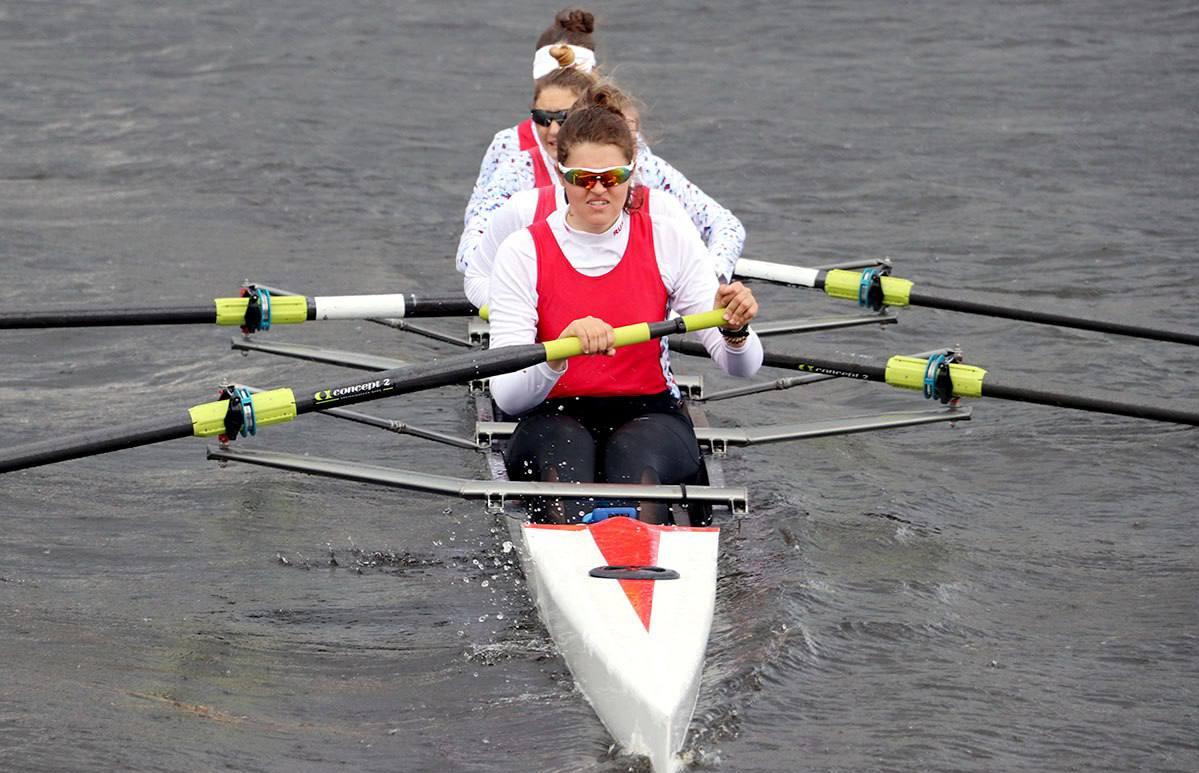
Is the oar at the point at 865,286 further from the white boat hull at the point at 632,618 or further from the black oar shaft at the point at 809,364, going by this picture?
the white boat hull at the point at 632,618

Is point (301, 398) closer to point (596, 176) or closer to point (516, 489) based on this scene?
point (516, 489)

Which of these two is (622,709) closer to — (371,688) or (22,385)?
(371,688)

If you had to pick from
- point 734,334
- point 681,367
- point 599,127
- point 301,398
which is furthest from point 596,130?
point 681,367

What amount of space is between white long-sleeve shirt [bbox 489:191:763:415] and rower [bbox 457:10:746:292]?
1043 mm

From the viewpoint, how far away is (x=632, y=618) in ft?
16.6

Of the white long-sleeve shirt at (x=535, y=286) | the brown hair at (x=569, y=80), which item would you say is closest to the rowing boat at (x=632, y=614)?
the white long-sleeve shirt at (x=535, y=286)

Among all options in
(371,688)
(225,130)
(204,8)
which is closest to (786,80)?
(225,130)

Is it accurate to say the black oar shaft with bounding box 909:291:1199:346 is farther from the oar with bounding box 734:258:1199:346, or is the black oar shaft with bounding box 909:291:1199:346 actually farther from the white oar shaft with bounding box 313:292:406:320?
the white oar shaft with bounding box 313:292:406:320

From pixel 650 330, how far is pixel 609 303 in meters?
0.26

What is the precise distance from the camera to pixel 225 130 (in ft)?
45.3

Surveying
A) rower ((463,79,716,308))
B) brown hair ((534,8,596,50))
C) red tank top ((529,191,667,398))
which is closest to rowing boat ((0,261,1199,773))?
red tank top ((529,191,667,398))

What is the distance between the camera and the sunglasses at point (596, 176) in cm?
555

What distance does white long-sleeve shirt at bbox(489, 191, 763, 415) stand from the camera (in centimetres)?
573

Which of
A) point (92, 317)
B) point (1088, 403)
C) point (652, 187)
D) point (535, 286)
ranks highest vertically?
point (652, 187)
